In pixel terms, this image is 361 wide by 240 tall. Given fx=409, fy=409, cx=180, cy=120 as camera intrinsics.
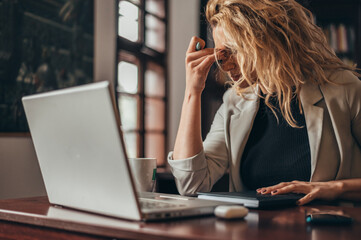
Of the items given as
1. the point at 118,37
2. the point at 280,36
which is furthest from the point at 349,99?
the point at 118,37

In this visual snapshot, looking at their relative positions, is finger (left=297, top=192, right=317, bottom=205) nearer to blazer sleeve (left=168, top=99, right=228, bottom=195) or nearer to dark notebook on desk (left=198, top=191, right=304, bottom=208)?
dark notebook on desk (left=198, top=191, right=304, bottom=208)

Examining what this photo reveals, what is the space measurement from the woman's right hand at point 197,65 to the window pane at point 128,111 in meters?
2.30

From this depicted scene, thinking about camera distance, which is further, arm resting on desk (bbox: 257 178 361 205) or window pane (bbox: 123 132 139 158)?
window pane (bbox: 123 132 139 158)

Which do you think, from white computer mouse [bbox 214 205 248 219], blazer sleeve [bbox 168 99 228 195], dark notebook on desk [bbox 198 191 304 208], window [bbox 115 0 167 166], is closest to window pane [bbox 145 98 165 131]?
window [bbox 115 0 167 166]

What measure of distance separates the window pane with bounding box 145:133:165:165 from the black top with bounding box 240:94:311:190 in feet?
8.89

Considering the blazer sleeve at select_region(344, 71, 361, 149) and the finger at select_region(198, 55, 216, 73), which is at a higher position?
the finger at select_region(198, 55, 216, 73)

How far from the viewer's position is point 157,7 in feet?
14.4

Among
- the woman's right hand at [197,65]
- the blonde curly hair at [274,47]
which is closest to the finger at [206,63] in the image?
the woman's right hand at [197,65]

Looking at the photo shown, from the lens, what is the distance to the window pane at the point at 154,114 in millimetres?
4164

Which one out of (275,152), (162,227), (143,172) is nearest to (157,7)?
(275,152)

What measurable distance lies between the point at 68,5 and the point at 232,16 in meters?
1.67

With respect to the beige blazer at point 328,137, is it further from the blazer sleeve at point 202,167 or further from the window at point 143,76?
the window at point 143,76

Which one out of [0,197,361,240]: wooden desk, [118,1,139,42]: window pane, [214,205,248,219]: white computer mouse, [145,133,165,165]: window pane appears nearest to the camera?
[0,197,361,240]: wooden desk

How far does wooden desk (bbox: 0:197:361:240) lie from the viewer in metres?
0.63
